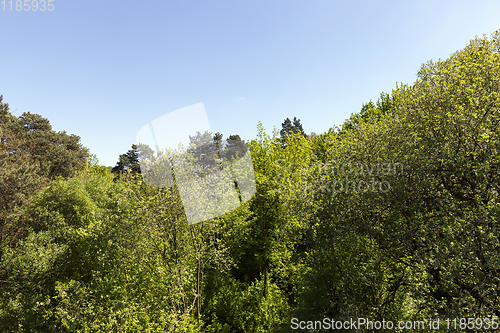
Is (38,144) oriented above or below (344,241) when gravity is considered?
above

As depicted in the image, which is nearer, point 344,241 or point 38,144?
point 344,241

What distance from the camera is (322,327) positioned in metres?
11.0

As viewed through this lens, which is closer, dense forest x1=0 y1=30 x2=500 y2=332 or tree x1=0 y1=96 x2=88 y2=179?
dense forest x1=0 y1=30 x2=500 y2=332

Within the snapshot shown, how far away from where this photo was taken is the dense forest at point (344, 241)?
8359 millimetres

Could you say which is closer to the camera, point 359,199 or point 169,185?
point 359,199

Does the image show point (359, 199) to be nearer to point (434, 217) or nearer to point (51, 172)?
point (434, 217)

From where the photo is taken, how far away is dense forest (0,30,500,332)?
8.36m

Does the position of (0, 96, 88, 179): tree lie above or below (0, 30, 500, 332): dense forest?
above

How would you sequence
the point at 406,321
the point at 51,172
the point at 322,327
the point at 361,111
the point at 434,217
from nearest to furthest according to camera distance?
the point at 434,217
the point at 406,321
the point at 322,327
the point at 51,172
the point at 361,111

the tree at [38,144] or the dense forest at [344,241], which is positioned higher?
the tree at [38,144]

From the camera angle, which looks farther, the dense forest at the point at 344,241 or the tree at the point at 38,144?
the tree at the point at 38,144

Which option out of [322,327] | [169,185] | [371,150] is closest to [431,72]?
[371,150]

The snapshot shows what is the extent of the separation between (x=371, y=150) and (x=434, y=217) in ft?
13.6

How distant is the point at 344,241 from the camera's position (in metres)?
11.1
